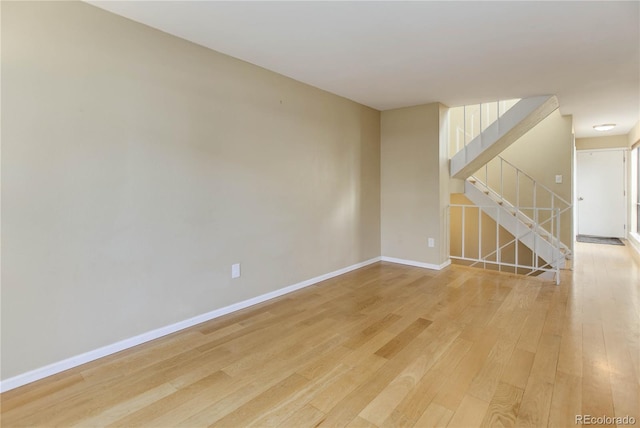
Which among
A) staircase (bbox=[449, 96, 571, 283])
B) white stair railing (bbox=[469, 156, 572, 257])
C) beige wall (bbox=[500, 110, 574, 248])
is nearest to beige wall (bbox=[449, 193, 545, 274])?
staircase (bbox=[449, 96, 571, 283])

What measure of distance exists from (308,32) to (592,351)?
288 centimetres

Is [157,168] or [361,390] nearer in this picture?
[361,390]

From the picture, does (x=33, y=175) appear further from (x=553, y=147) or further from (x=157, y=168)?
(x=553, y=147)

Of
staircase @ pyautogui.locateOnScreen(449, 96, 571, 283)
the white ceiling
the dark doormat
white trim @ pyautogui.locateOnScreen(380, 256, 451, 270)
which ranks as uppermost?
the white ceiling

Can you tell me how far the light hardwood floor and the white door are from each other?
4.80 m

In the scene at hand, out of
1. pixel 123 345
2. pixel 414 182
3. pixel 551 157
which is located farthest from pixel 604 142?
pixel 123 345

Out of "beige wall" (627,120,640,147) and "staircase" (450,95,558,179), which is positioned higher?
"beige wall" (627,120,640,147)

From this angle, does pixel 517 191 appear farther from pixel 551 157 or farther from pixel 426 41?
pixel 426 41

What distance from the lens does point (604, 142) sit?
6.36 metres

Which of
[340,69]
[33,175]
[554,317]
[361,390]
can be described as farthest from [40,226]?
[554,317]

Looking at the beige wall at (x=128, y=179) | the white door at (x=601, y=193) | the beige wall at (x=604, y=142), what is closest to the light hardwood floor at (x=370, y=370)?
the beige wall at (x=128, y=179)

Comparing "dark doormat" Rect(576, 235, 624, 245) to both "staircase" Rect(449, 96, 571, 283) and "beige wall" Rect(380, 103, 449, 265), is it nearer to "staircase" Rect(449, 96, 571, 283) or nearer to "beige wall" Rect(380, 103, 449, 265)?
"staircase" Rect(449, 96, 571, 283)

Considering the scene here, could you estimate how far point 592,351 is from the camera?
6.78 ft

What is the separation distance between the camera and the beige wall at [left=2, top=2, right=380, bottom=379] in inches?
67.0
